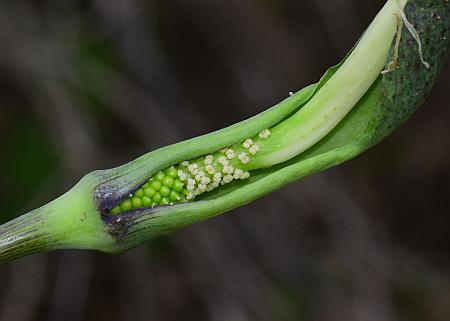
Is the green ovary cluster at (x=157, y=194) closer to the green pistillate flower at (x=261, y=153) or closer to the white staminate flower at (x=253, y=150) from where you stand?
the green pistillate flower at (x=261, y=153)

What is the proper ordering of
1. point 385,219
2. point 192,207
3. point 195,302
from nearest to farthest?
1. point 192,207
2. point 195,302
3. point 385,219

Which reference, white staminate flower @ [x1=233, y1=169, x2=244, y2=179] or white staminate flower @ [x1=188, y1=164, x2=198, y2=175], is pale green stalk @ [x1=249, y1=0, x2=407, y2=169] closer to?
white staminate flower @ [x1=233, y1=169, x2=244, y2=179]

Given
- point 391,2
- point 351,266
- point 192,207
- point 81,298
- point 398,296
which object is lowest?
point 398,296

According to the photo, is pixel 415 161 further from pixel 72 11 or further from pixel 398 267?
pixel 72 11

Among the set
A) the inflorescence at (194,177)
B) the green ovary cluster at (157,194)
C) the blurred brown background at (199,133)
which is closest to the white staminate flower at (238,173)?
the inflorescence at (194,177)

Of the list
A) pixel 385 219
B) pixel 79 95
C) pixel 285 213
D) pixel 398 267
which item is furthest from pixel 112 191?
pixel 385 219

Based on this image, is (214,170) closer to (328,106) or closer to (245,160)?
(245,160)

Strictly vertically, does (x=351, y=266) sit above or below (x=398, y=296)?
above

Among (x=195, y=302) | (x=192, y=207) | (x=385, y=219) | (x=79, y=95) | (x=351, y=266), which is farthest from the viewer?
(x=385, y=219)
